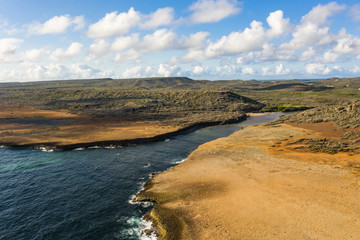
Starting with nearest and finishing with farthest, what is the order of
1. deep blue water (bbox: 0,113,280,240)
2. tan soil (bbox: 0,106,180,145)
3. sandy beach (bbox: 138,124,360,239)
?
sandy beach (bbox: 138,124,360,239) → deep blue water (bbox: 0,113,280,240) → tan soil (bbox: 0,106,180,145)

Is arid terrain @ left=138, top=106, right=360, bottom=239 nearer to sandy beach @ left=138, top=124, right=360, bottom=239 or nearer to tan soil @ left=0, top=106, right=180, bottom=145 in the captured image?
A: sandy beach @ left=138, top=124, right=360, bottom=239

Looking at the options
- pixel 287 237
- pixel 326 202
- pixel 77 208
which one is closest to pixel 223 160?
pixel 326 202

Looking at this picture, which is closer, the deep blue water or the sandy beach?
the sandy beach

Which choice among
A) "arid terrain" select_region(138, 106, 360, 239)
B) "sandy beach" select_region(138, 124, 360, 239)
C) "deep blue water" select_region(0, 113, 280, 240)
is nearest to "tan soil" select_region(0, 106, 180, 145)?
"deep blue water" select_region(0, 113, 280, 240)

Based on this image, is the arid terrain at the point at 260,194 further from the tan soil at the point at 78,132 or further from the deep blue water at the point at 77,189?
the tan soil at the point at 78,132

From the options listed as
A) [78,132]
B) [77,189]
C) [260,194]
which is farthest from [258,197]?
[78,132]

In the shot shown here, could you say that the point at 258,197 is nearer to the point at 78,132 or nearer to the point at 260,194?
the point at 260,194

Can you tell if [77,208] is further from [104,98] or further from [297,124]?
[104,98]
